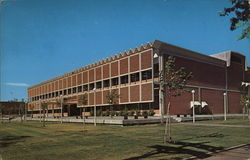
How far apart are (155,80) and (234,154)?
1378 inches

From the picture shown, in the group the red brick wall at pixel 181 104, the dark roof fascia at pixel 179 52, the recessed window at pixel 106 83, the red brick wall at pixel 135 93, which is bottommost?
the red brick wall at pixel 181 104

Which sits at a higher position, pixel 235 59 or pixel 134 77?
pixel 235 59

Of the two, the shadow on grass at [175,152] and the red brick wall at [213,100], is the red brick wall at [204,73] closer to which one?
the red brick wall at [213,100]

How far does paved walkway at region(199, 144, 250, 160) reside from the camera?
28.6 ft

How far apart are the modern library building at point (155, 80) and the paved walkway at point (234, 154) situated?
2352cm

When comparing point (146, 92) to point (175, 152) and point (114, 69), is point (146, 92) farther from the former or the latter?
point (175, 152)

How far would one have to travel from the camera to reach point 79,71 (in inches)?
2746

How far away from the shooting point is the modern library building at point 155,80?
4472 cm

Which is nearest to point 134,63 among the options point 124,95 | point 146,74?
point 146,74

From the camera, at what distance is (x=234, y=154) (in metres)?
9.38

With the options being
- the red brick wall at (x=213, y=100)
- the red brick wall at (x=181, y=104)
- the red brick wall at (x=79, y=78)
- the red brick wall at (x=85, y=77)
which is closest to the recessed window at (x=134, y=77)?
the red brick wall at (x=181, y=104)

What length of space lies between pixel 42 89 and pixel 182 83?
91.4 meters

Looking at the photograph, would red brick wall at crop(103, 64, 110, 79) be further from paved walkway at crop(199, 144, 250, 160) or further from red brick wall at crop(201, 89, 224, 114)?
paved walkway at crop(199, 144, 250, 160)

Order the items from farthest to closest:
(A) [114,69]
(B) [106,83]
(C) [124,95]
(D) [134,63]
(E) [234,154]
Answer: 1. (B) [106,83]
2. (A) [114,69]
3. (C) [124,95]
4. (D) [134,63]
5. (E) [234,154]
